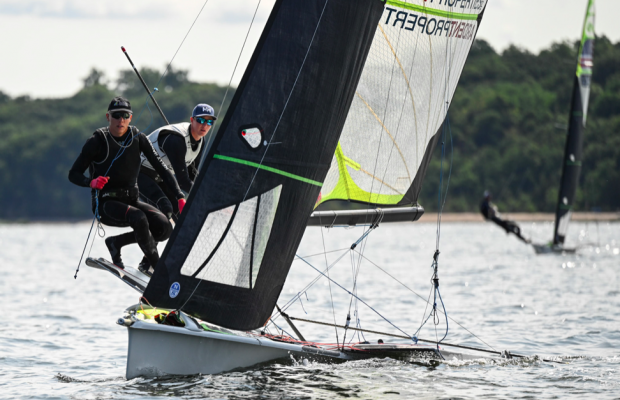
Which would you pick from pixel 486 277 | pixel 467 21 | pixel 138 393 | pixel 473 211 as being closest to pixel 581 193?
pixel 473 211

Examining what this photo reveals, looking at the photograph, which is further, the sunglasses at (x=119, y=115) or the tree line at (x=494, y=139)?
the tree line at (x=494, y=139)

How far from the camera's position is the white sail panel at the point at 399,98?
9.05 metres

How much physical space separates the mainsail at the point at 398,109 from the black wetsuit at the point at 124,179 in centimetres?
182

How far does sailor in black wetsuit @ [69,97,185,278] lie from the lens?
738 cm

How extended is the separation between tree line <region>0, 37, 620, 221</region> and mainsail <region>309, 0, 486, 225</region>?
4464 centimetres

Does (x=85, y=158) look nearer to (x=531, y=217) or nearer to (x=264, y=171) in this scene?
(x=264, y=171)

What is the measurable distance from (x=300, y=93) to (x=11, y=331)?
646 centimetres

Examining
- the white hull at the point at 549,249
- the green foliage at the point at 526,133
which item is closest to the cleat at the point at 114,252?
the white hull at the point at 549,249

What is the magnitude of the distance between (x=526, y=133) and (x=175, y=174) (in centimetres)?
6475

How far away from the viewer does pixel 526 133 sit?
228 ft

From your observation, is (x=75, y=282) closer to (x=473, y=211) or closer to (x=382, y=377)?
(x=382, y=377)

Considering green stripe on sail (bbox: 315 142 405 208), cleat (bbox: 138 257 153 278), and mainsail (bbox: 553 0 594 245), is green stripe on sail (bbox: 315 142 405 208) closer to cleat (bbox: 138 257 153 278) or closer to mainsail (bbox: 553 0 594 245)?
cleat (bbox: 138 257 153 278)

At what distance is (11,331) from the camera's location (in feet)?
37.5

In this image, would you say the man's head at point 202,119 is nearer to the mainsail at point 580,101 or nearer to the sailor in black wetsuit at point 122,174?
the sailor in black wetsuit at point 122,174
